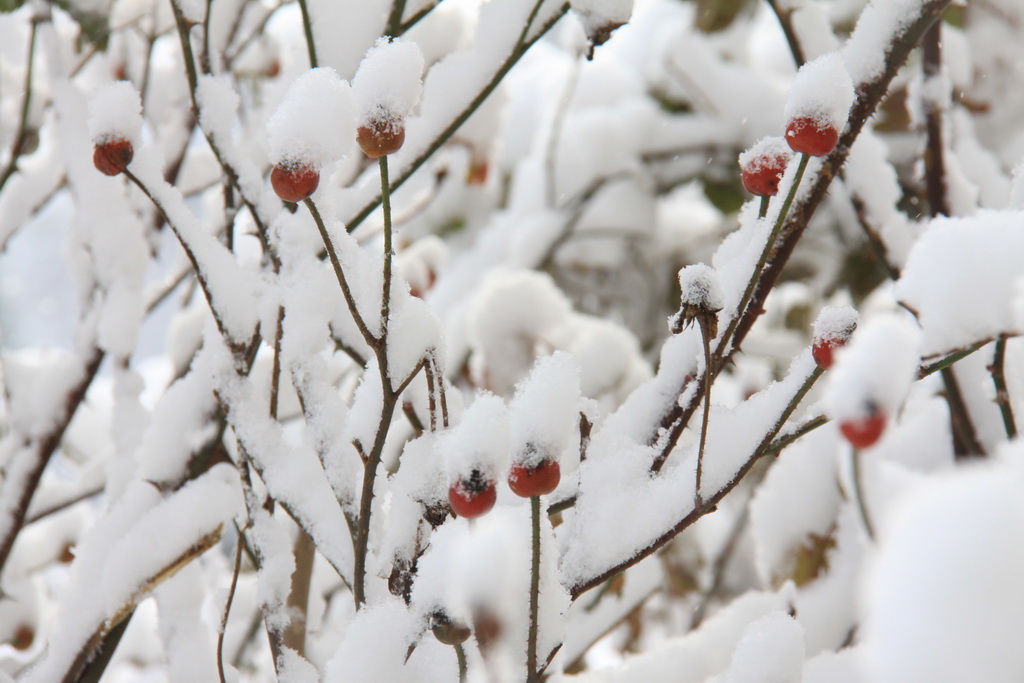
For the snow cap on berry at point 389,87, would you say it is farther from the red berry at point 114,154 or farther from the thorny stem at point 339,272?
the red berry at point 114,154

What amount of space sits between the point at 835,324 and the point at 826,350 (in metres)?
0.01

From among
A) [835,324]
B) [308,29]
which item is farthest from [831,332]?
[308,29]

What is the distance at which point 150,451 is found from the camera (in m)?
0.55

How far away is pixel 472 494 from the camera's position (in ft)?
1.00

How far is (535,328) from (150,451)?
24.0 inches

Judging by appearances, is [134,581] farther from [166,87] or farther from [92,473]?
[166,87]

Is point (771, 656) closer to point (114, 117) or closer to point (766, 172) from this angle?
point (766, 172)

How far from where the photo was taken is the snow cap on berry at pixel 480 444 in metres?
0.30

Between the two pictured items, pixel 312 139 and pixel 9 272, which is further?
pixel 9 272

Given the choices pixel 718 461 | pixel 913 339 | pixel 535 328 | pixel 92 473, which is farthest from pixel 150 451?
pixel 535 328

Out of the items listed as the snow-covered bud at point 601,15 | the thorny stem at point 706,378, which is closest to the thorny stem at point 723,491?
the thorny stem at point 706,378

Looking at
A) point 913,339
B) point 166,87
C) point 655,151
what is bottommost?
point 913,339

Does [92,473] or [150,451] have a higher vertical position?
[92,473]

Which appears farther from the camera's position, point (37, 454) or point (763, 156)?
point (37, 454)
